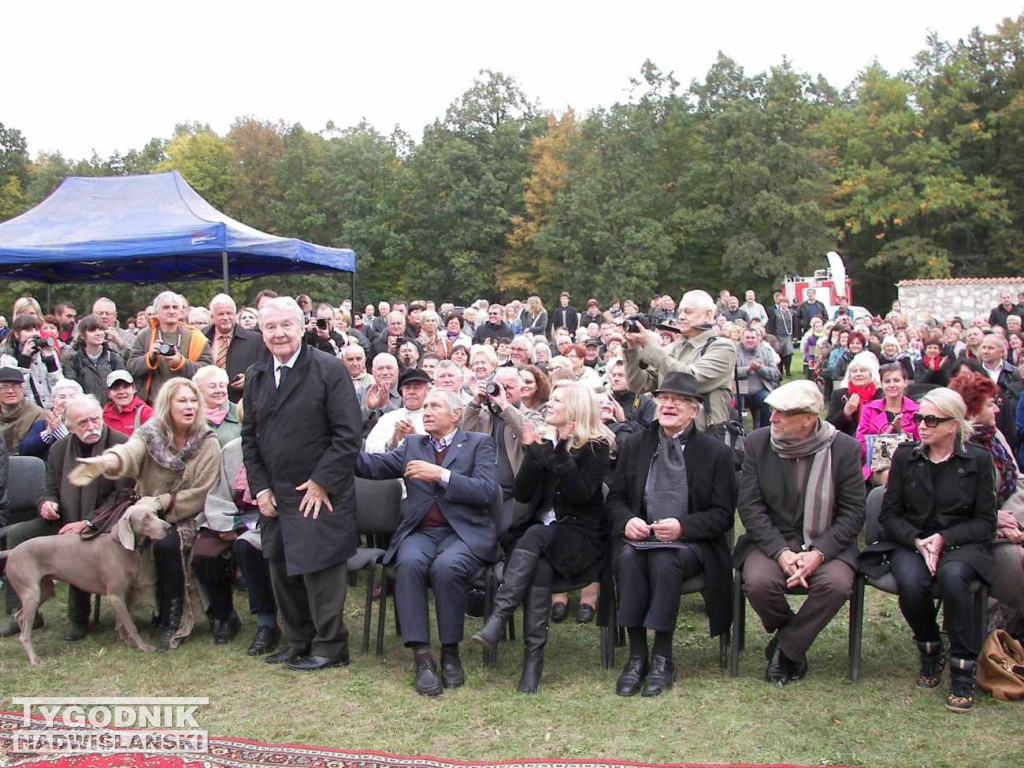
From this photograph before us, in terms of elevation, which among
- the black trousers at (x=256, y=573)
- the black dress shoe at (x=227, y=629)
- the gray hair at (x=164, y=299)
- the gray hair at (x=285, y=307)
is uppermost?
the gray hair at (x=164, y=299)

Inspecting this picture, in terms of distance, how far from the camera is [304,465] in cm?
450

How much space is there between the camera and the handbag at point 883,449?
569 centimetres

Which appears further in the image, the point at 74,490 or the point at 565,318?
the point at 565,318

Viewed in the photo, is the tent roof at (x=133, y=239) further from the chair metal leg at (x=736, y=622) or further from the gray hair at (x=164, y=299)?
the chair metal leg at (x=736, y=622)

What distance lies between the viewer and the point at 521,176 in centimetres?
3741

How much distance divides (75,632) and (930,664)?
4.51 m

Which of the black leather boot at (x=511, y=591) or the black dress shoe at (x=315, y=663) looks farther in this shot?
the black dress shoe at (x=315, y=663)

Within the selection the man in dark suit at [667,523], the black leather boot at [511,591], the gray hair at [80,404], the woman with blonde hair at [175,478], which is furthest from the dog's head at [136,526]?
the man in dark suit at [667,523]

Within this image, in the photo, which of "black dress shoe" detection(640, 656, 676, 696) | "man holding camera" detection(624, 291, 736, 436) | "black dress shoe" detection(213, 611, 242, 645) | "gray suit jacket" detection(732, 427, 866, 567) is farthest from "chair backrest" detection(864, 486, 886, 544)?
"black dress shoe" detection(213, 611, 242, 645)

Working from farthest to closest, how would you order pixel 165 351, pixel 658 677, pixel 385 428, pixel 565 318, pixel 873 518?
pixel 565 318
pixel 165 351
pixel 385 428
pixel 873 518
pixel 658 677

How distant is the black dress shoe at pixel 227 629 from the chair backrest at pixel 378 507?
2.82ft

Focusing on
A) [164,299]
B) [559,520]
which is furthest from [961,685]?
[164,299]

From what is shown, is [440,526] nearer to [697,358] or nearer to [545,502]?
[545,502]

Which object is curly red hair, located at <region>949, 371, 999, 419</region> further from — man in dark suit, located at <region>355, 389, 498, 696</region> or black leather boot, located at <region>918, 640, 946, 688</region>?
man in dark suit, located at <region>355, 389, 498, 696</region>
